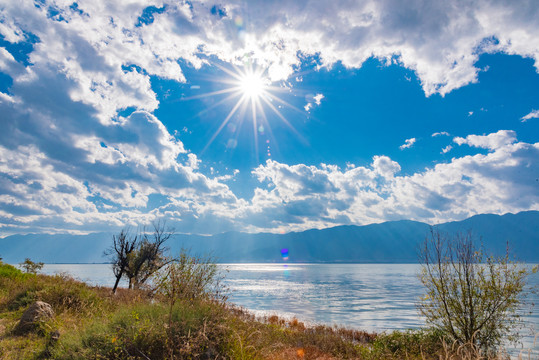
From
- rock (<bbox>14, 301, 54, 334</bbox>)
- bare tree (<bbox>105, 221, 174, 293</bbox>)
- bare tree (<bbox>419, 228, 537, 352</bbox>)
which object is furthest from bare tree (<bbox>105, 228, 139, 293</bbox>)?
bare tree (<bbox>419, 228, 537, 352</bbox>)

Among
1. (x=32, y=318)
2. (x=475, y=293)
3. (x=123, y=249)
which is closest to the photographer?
(x=32, y=318)

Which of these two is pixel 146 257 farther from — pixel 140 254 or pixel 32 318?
pixel 32 318

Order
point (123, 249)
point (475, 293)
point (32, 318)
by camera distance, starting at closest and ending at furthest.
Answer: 1. point (32, 318)
2. point (475, 293)
3. point (123, 249)

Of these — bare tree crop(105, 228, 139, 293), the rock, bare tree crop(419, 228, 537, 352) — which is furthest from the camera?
bare tree crop(105, 228, 139, 293)

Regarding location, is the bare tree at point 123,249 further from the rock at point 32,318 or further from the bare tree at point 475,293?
the bare tree at point 475,293

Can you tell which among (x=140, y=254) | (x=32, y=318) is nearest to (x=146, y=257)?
(x=140, y=254)

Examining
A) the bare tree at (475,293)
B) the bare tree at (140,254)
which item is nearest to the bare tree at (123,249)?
the bare tree at (140,254)

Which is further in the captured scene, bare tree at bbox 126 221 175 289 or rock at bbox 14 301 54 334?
bare tree at bbox 126 221 175 289

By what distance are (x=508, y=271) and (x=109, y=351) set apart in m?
18.7

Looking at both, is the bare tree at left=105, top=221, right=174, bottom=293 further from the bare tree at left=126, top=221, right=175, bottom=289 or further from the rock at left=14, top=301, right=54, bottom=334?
the rock at left=14, top=301, right=54, bottom=334

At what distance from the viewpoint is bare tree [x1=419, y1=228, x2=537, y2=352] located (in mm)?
15938

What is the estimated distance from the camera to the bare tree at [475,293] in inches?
627

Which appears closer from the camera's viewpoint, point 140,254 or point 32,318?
point 32,318

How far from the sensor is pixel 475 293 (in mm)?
16484
